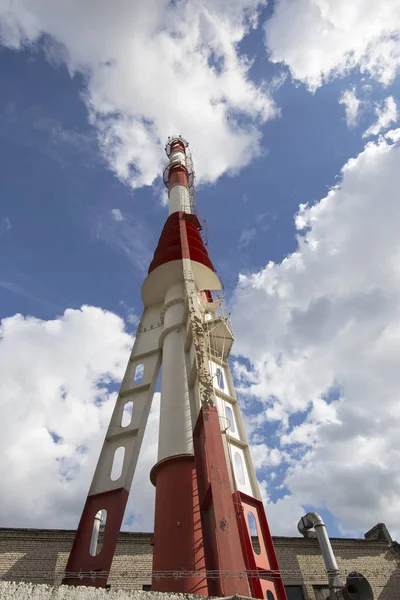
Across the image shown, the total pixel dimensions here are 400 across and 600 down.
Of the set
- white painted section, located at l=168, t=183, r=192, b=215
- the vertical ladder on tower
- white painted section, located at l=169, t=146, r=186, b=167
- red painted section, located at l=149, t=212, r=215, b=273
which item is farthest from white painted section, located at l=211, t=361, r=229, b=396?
white painted section, located at l=169, t=146, r=186, b=167

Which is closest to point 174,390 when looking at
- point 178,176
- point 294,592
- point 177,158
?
point 294,592

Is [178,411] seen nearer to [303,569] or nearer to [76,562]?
[76,562]

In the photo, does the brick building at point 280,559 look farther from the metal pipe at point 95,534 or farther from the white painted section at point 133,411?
the white painted section at point 133,411

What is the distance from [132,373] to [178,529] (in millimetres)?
6509

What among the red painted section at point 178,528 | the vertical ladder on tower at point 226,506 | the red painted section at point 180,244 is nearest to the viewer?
the vertical ladder on tower at point 226,506

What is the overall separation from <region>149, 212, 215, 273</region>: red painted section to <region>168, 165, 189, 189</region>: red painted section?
4.81m

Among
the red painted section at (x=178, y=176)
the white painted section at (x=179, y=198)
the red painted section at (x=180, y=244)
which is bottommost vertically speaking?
the red painted section at (x=180, y=244)

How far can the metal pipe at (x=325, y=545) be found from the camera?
954 centimetres

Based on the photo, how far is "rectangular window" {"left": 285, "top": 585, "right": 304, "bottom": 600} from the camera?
15.4 m

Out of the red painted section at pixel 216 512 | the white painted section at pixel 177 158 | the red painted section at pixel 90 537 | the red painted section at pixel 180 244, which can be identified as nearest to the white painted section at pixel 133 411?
the red painted section at pixel 90 537

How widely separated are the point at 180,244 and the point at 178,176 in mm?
8634

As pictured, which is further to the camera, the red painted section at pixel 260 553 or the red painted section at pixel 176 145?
the red painted section at pixel 176 145

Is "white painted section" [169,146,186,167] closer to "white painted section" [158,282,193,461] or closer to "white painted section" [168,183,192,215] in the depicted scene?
"white painted section" [168,183,192,215]

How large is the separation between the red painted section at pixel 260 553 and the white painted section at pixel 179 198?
619 inches
